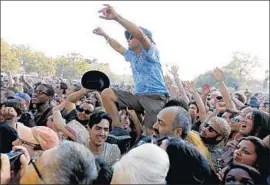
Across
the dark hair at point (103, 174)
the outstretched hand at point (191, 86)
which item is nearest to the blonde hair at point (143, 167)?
the dark hair at point (103, 174)

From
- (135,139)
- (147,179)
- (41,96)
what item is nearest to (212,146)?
(135,139)

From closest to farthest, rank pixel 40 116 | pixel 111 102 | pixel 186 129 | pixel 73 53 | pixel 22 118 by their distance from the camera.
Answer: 1. pixel 186 129
2. pixel 111 102
3. pixel 22 118
4. pixel 40 116
5. pixel 73 53

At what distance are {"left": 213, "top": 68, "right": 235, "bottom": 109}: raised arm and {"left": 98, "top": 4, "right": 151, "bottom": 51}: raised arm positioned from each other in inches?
Answer: 59.0

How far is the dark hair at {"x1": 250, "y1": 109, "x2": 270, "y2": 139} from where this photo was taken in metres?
3.78

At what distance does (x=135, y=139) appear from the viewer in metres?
4.52

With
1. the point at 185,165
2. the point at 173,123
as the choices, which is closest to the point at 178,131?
the point at 173,123

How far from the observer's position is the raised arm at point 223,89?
5.18m

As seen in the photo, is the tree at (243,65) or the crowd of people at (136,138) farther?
the tree at (243,65)

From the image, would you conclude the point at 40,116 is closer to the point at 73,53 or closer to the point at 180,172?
the point at 180,172

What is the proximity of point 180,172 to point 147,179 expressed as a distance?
417mm

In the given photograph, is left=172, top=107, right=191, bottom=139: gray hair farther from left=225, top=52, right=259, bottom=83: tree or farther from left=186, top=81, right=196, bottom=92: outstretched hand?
left=225, top=52, right=259, bottom=83: tree

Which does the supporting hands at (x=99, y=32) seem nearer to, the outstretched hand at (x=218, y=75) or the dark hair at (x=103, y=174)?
the outstretched hand at (x=218, y=75)

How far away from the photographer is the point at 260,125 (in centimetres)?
381

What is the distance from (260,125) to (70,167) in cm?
228
